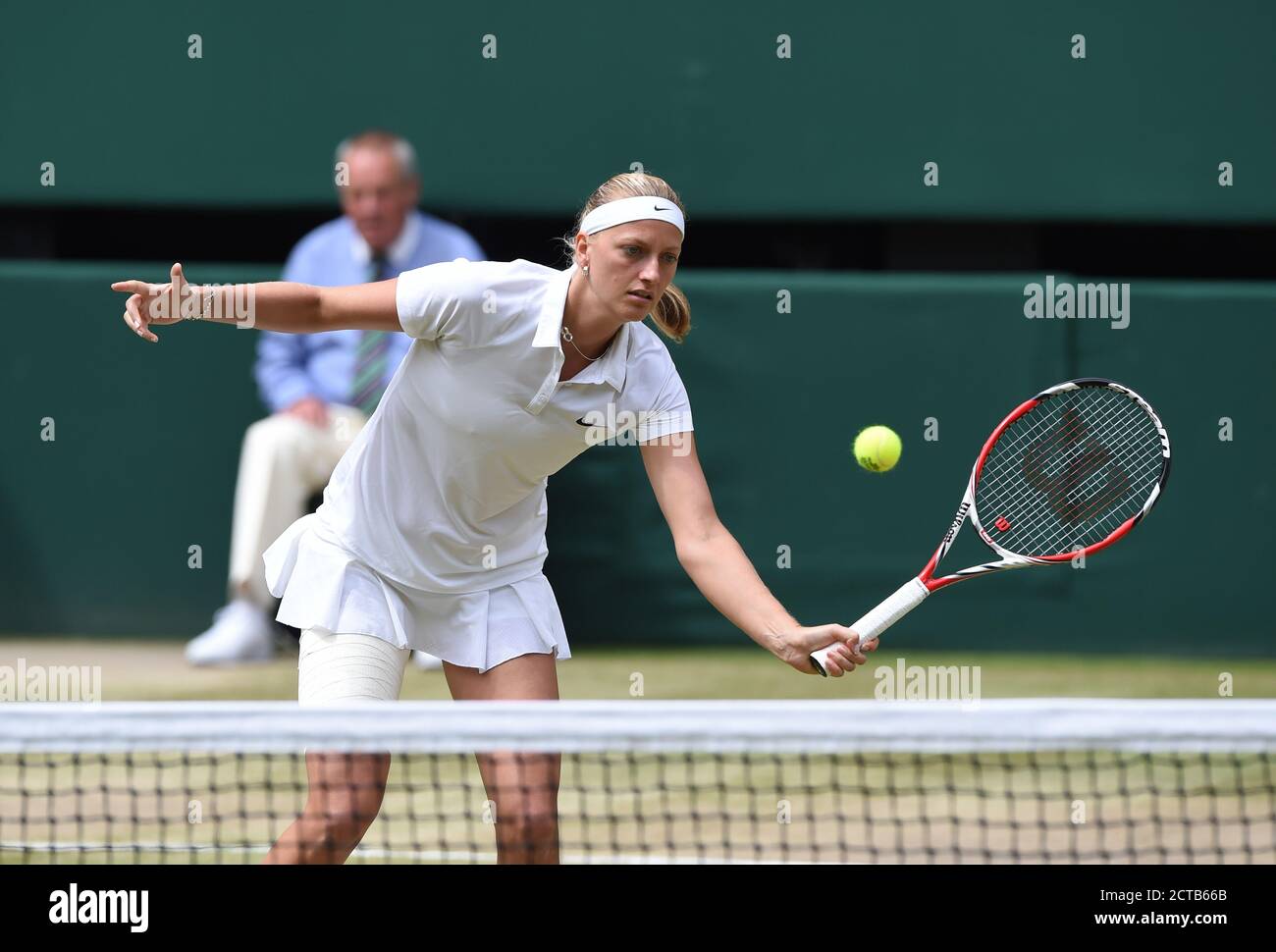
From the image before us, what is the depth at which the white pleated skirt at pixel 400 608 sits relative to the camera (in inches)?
113

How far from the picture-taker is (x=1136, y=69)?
623cm

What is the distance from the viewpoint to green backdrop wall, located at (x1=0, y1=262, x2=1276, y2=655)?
6.23 m

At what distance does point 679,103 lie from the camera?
249 inches

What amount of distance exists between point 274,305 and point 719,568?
86 cm

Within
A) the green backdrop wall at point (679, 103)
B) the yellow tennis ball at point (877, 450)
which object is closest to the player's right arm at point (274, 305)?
the yellow tennis ball at point (877, 450)

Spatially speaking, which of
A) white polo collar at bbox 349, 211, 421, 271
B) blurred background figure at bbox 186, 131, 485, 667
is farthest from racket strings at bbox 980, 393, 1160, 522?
white polo collar at bbox 349, 211, 421, 271

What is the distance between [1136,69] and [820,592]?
2.24 m

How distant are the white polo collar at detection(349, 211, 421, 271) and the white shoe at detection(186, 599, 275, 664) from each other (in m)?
1.29

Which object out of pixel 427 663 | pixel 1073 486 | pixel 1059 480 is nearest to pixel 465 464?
pixel 1073 486

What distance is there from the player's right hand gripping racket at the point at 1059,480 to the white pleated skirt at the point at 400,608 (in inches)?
20.3

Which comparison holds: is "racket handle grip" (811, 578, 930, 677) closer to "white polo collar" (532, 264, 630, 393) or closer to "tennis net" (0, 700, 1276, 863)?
"tennis net" (0, 700, 1276, 863)

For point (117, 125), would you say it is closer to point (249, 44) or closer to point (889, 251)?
point (249, 44)

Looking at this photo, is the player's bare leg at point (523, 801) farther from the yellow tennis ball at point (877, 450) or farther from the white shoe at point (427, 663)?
the white shoe at point (427, 663)

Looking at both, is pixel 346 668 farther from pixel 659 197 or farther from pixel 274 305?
pixel 659 197
